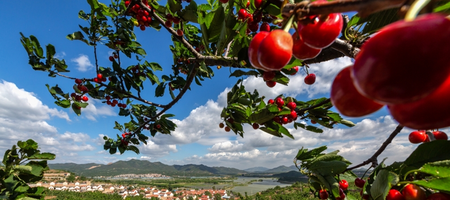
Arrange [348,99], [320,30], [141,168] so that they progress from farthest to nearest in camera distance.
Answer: [141,168] → [320,30] → [348,99]

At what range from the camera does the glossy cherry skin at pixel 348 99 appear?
0.39m

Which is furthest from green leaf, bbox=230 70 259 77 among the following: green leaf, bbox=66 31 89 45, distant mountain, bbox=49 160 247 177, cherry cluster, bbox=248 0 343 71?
distant mountain, bbox=49 160 247 177

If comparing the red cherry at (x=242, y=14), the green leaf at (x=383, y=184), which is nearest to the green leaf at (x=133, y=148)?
the red cherry at (x=242, y=14)

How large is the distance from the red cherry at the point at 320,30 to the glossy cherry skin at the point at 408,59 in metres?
0.22

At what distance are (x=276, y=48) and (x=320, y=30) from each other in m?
0.13

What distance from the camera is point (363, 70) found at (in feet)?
0.99

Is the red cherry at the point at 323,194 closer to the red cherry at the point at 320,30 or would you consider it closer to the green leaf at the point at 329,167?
the green leaf at the point at 329,167

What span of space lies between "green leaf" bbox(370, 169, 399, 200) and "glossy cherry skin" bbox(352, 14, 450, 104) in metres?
0.83

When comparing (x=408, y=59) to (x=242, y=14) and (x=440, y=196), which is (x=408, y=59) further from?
(x=242, y=14)

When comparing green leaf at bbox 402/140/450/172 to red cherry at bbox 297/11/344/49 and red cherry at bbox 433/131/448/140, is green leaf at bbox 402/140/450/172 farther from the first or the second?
red cherry at bbox 297/11/344/49

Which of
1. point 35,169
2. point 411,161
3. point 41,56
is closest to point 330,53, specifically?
point 411,161

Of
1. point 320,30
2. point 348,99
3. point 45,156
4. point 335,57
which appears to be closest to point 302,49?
point 320,30

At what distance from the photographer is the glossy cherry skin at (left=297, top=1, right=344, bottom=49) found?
502mm

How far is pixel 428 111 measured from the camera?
32 cm
